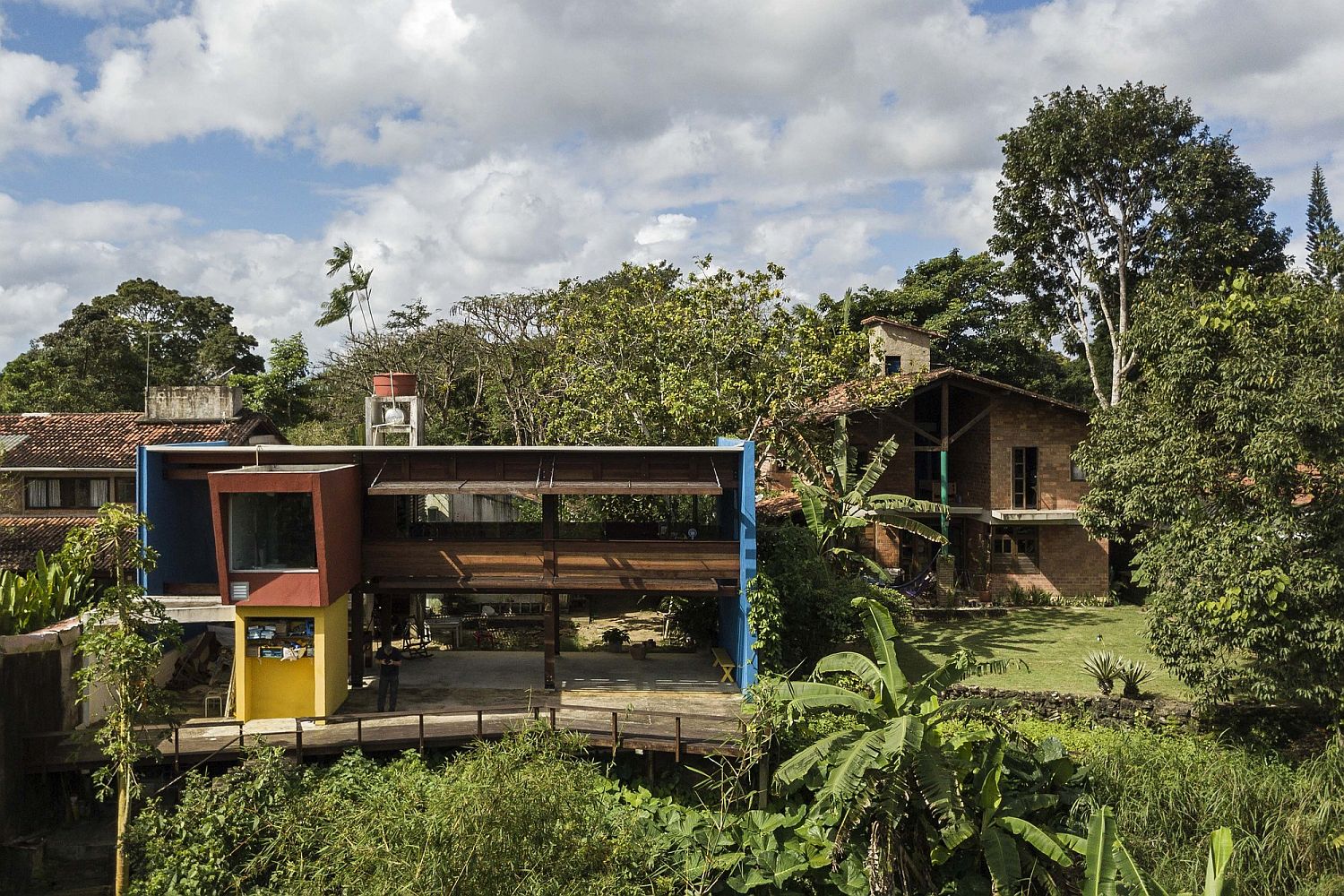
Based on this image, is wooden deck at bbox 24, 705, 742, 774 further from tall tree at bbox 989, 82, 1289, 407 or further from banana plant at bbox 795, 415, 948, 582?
tall tree at bbox 989, 82, 1289, 407

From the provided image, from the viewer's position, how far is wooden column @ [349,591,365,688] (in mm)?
18828

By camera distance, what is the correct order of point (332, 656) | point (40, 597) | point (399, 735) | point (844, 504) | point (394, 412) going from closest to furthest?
point (399, 735)
point (40, 597)
point (332, 656)
point (394, 412)
point (844, 504)

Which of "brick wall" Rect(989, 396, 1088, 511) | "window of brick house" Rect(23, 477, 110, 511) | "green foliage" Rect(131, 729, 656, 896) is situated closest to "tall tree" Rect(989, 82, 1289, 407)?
"brick wall" Rect(989, 396, 1088, 511)

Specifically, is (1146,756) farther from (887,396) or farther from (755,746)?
(887,396)

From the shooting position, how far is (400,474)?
18828mm

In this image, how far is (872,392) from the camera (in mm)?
25578

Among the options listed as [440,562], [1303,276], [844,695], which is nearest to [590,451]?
[440,562]

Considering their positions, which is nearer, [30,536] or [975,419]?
[30,536]

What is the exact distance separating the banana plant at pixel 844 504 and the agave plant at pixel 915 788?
23.8 ft

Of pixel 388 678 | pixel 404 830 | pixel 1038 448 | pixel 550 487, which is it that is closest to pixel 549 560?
pixel 550 487

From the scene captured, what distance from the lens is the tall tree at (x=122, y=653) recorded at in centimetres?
1300

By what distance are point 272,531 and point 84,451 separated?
12.2 meters

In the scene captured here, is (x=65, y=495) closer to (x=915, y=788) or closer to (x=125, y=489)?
(x=125, y=489)

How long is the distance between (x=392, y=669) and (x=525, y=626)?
5648 millimetres
